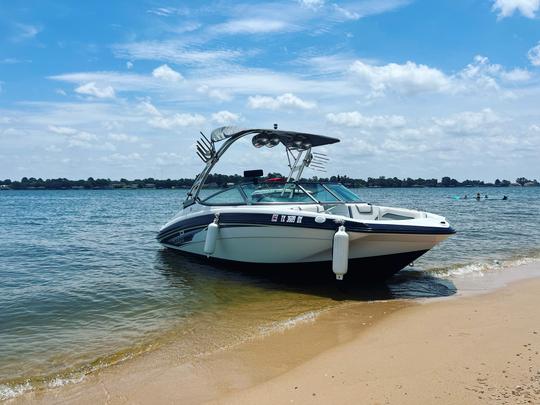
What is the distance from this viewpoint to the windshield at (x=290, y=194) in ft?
34.2

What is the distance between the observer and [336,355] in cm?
552

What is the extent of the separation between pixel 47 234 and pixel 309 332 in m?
17.1

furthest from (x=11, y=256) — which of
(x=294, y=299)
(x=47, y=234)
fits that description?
(x=294, y=299)

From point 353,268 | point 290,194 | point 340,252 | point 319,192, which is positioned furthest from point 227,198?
point 340,252

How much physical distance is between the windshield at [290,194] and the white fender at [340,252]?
183 cm

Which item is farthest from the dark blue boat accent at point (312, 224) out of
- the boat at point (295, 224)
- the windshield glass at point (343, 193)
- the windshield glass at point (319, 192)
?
the windshield glass at point (343, 193)

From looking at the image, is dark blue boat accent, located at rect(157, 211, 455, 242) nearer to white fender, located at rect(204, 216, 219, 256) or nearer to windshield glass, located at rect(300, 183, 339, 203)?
white fender, located at rect(204, 216, 219, 256)

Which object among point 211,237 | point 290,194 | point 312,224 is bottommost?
point 211,237

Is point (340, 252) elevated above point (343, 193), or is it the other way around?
point (343, 193)

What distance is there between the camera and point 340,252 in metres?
8.54

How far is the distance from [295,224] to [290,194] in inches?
57.9

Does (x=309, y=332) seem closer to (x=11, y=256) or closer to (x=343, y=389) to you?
(x=343, y=389)

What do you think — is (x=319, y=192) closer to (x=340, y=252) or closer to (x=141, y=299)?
(x=340, y=252)

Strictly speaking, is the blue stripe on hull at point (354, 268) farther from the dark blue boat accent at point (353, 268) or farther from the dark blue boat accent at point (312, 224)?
the dark blue boat accent at point (312, 224)
